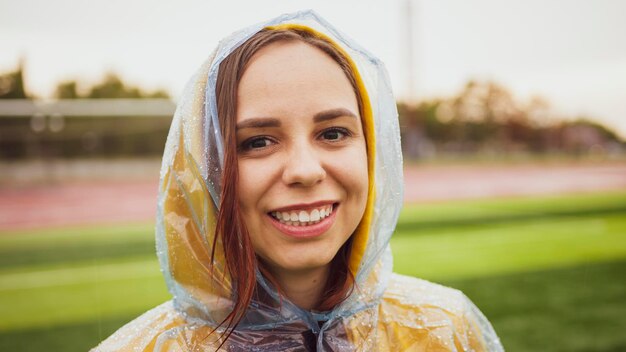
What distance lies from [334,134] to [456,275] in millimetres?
5237

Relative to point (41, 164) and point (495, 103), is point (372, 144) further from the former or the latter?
point (495, 103)

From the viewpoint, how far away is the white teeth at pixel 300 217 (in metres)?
1.21

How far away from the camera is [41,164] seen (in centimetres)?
2639

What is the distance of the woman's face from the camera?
3.94 ft

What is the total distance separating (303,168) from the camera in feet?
3.84

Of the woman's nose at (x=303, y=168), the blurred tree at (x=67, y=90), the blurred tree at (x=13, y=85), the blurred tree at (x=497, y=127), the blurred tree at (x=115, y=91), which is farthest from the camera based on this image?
the blurred tree at (x=497, y=127)

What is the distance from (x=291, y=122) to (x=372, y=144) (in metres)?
0.29

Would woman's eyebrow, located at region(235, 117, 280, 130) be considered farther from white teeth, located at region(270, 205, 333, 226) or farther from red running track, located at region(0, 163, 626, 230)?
red running track, located at region(0, 163, 626, 230)

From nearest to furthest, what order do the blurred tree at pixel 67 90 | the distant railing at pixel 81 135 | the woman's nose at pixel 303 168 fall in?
the woman's nose at pixel 303 168 < the distant railing at pixel 81 135 < the blurred tree at pixel 67 90

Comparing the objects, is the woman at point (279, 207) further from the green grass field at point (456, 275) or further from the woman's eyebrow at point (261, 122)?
the green grass field at point (456, 275)

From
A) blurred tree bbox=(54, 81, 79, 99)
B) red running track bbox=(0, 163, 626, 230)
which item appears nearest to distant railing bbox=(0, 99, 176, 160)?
red running track bbox=(0, 163, 626, 230)

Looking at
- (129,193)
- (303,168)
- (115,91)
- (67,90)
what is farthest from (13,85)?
(303,168)

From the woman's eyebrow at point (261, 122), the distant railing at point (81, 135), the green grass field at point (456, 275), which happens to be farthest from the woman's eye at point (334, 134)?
the distant railing at point (81, 135)

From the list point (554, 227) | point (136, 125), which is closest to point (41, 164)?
point (136, 125)
